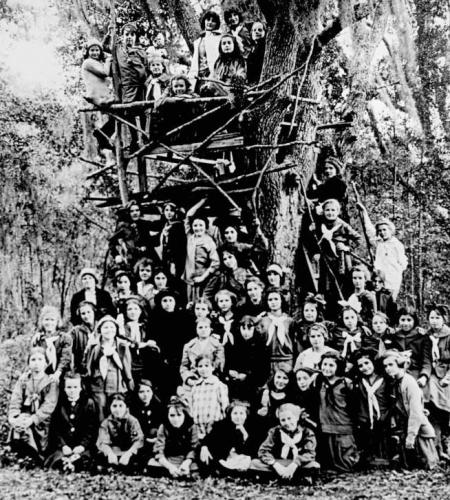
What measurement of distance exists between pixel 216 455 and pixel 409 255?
1063 cm

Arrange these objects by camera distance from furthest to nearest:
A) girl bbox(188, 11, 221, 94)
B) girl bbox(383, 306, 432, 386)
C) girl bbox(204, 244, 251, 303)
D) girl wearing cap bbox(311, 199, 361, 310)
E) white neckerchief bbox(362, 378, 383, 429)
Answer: girl bbox(188, 11, 221, 94)
girl wearing cap bbox(311, 199, 361, 310)
girl bbox(204, 244, 251, 303)
girl bbox(383, 306, 432, 386)
white neckerchief bbox(362, 378, 383, 429)

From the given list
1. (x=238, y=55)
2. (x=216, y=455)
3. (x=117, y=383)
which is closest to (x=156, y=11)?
(x=238, y=55)

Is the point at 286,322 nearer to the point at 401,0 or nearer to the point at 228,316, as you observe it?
the point at 228,316

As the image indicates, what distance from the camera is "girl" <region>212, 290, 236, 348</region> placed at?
757 centimetres

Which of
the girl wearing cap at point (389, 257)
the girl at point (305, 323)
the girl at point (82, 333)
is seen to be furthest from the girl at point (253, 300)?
the girl wearing cap at point (389, 257)

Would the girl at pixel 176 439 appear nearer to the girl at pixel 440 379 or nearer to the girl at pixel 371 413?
the girl at pixel 371 413

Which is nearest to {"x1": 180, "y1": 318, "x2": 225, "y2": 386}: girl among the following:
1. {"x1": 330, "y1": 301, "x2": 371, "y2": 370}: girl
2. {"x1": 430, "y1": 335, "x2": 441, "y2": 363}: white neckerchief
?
{"x1": 330, "y1": 301, "x2": 371, "y2": 370}: girl

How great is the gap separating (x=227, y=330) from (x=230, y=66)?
3704 millimetres

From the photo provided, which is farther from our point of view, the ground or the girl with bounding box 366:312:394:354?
the girl with bounding box 366:312:394:354

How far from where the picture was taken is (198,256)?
28.9 ft

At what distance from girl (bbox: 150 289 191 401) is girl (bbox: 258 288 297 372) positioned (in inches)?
37.3

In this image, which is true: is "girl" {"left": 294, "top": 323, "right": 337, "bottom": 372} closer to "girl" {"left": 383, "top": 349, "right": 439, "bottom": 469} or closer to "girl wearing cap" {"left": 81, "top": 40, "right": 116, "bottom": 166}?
"girl" {"left": 383, "top": 349, "right": 439, "bottom": 469}

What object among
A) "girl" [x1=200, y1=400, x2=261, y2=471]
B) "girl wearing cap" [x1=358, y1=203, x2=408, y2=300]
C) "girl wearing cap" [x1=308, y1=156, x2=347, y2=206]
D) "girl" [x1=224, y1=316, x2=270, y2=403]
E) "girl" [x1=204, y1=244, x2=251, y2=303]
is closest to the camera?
"girl" [x1=200, y1=400, x2=261, y2=471]

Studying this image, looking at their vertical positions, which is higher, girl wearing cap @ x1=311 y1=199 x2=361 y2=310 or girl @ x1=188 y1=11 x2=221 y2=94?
girl @ x1=188 y1=11 x2=221 y2=94
